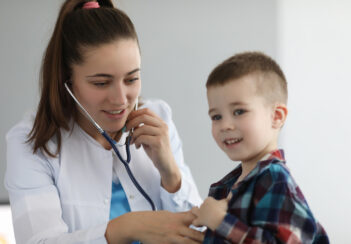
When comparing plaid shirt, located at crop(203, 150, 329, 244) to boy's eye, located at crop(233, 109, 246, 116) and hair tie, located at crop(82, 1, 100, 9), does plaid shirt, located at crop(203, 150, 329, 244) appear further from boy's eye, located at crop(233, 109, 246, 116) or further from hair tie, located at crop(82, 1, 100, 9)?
hair tie, located at crop(82, 1, 100, 9)

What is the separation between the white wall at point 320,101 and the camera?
2.72m

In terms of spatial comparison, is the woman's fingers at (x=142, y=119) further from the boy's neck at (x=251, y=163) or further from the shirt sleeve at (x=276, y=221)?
the shirt sleeve at (x=276, y=221)

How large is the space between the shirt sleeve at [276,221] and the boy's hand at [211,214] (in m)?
0.02

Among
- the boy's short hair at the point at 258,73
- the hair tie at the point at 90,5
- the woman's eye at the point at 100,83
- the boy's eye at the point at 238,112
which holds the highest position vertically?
the hair tie at the point at 90,5

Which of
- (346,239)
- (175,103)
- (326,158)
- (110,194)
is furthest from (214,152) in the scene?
(110,194)

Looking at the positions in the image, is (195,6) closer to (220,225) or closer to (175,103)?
(175,103)

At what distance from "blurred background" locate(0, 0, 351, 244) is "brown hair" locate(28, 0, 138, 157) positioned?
103 cm

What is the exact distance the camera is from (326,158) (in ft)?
9.14

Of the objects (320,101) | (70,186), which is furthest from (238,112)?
(320,101)

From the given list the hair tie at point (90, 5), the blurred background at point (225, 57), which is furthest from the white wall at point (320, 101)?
the hair tie at point (90, 5)

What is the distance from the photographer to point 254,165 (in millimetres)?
1070

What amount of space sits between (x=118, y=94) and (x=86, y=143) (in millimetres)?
255

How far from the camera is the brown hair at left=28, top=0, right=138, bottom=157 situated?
140 cm

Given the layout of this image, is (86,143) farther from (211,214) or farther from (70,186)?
(211,214)
